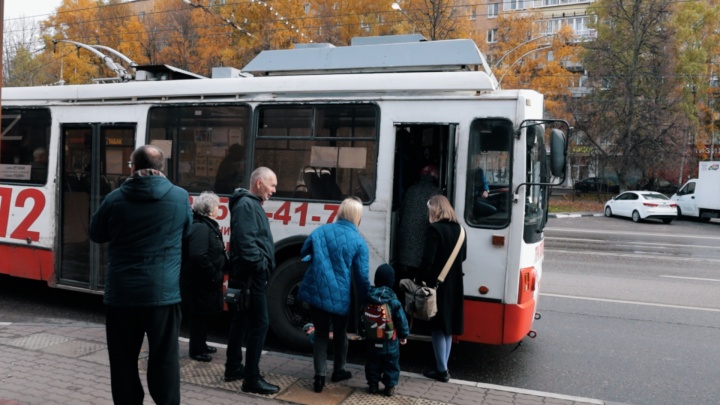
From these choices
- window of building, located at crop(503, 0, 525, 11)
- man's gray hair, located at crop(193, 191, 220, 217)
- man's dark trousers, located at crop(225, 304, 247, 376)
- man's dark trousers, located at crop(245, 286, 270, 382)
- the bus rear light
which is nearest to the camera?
man's dark trousers, located at crop(245, 286, 270, 382)

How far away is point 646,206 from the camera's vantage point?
27.2 m

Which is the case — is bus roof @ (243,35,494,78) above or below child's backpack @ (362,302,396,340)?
above

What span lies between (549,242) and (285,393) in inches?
575

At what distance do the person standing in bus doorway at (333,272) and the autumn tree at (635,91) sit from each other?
37762 mm

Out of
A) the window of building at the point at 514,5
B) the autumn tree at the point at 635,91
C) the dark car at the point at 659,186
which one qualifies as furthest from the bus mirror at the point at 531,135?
the window of building at the point at 514,5

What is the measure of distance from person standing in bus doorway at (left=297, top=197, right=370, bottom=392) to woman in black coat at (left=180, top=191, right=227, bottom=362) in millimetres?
858

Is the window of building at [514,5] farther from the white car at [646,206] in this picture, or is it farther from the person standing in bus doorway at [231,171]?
the person standing in bus doorway at [231,171]

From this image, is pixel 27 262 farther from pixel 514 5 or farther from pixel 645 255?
pixel 514 5

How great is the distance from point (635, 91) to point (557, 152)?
123ft

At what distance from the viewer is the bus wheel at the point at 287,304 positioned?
646 centimetres

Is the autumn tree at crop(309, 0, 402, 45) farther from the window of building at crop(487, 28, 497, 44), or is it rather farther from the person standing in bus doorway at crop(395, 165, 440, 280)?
the person standing in bus doorway at crop(395, 165, 440, 280)

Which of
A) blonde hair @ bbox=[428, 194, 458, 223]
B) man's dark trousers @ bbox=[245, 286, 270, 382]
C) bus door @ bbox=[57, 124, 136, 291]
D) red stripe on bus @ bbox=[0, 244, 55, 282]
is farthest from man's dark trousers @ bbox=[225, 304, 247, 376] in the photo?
red stripe on bus @ bbox=[0, 244, 55, 282]

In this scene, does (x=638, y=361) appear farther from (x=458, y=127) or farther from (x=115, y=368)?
(x=115, y=368)

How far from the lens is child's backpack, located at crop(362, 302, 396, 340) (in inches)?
197
